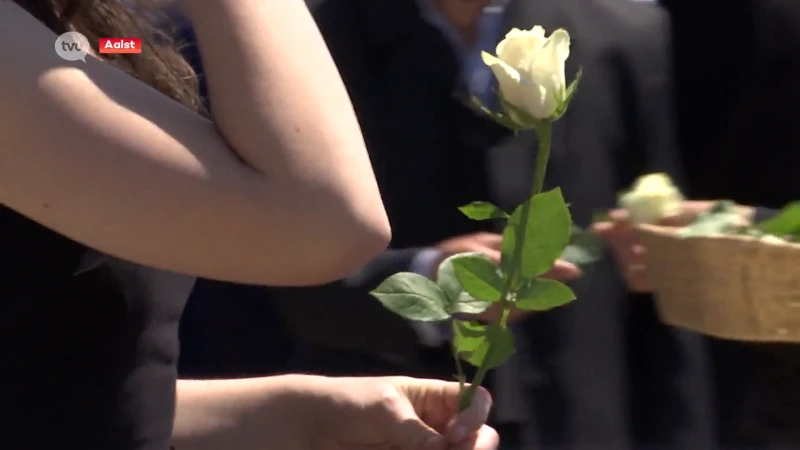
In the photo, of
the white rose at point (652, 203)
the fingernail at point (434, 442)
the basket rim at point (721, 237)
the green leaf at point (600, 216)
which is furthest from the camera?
the green leaf at point (600, 216)

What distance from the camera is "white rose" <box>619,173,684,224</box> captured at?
1.12 m

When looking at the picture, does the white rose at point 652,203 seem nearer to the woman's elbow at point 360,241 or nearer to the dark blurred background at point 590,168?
the dark blurred background at point 590,168

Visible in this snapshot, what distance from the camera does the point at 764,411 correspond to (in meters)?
1.37

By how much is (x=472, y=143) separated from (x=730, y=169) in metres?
0.37

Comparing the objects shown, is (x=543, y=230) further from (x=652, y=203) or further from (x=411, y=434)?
(x=652, y=203)

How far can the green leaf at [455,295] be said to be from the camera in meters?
0.55

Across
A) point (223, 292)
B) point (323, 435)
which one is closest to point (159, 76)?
point (323, 435)

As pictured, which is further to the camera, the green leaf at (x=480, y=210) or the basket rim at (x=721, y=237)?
the basket rim at (x=721, y=237)

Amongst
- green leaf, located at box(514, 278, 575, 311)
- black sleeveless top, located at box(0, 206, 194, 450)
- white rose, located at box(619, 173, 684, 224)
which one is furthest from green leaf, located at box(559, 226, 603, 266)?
white rose, located at box(619, 173, 684, 224)

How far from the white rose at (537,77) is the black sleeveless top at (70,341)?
24 centimetres

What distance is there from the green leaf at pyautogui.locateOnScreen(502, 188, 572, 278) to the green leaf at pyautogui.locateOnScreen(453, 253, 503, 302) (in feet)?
0.05

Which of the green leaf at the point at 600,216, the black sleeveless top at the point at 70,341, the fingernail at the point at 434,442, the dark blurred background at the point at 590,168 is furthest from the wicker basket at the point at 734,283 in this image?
the black sleeveless top at the point at 70,341

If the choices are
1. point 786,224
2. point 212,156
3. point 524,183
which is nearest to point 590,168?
point 524,183

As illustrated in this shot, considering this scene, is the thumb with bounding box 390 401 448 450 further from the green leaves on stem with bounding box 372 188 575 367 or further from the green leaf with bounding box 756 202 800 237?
the green leaf with bounding box 756 202 800 237
